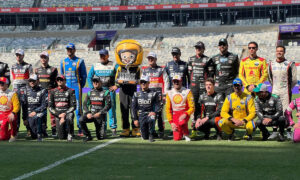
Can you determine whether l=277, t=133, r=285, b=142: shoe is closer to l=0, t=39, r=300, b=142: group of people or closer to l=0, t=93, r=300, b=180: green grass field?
l=0, t=39, r=300, b=142: group of people

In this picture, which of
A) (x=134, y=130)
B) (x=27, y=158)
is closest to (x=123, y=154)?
(x=27, y=158)

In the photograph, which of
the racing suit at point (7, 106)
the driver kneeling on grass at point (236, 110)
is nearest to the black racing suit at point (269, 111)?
the driver kneeling on grass at point (236, 110)

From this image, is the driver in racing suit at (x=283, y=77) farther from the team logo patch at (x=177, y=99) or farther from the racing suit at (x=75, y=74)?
the racing suit at (x=75, y=74)

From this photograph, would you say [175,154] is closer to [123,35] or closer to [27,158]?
[27,158]

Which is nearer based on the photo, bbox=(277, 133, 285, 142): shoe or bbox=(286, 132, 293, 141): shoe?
bbox=(277, 133, 285, 142): shoe

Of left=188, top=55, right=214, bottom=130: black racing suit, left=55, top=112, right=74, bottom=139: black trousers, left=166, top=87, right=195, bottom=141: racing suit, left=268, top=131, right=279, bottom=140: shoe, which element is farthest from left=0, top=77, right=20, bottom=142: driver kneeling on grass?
left=268, top=131, right=279, bottom=140: shoe

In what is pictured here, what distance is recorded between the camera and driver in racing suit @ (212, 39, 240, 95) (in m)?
10.3

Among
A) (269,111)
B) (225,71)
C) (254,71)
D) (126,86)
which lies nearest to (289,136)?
(269,111)

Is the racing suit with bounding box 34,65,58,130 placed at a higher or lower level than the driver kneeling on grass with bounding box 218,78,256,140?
higher

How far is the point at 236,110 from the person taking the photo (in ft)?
31.8

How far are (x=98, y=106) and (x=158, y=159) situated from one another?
306 centimetres

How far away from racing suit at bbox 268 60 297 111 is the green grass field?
1.20 meters

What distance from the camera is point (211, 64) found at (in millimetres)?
10586

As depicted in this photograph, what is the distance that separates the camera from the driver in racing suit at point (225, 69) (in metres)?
10.3
